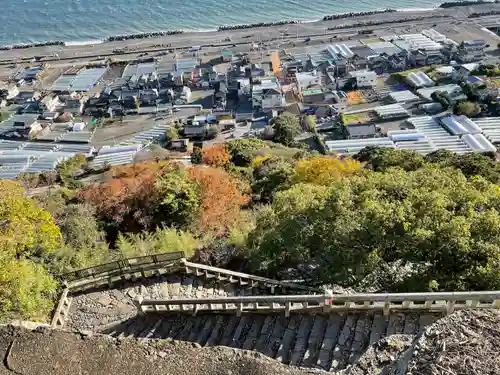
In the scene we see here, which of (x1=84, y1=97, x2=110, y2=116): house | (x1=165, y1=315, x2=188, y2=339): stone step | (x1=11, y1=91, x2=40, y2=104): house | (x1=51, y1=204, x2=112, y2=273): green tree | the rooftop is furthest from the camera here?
the rooftop

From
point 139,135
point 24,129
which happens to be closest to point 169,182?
point 139,135

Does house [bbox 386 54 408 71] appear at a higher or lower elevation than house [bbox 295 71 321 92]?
higher

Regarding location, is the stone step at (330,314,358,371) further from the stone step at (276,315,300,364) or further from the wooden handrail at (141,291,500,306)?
the stone step at (276,315,300,364)

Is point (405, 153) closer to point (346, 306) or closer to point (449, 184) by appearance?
point (449, 184)

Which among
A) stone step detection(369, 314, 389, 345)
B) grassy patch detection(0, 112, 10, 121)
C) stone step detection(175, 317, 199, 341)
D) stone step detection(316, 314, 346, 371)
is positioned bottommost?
grassy patch detection(0, 112, 10, 121)

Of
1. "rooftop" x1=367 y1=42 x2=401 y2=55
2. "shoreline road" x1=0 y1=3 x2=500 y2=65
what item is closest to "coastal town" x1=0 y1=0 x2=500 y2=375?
"rooftop" x1=367 y1=42 x2=401 y2=55

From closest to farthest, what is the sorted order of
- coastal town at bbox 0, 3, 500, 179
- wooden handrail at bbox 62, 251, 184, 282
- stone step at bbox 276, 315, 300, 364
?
stone step at bbox 276, 315, 300, 364
wooden handrail at bbox 62, 251, 184, 282
coastal town at bbox 0, 3, 500, 179
